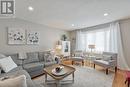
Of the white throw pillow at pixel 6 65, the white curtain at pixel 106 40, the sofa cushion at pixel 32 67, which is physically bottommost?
the sofa cushion at pixel 32 67

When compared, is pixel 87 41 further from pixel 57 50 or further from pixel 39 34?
pixel 39 34

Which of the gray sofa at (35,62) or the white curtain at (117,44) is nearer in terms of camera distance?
the gray sofa at (35,62)

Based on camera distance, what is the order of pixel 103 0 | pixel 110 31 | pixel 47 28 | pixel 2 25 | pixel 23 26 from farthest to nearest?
pixel 47 28
pixel 110 31
pixel 23 26
pixel 2 25
pixel 103 0

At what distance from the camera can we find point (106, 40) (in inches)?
228

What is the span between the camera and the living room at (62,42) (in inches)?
126

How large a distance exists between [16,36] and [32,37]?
0.80m

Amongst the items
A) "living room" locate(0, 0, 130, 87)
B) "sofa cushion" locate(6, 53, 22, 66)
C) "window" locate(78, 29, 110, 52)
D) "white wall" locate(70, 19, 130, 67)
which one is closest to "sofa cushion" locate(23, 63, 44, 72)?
"living room" locate(0, 0, 130, 87)

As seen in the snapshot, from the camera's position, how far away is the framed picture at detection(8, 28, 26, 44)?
14.6 feet

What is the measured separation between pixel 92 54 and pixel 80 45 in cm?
110

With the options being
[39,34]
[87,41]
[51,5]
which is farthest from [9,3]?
[87,41]

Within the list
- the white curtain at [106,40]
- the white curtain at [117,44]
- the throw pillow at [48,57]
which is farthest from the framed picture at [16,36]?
the white curtain at [117,44]

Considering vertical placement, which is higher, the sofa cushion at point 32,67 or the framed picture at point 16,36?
the framed picture at point 16,36

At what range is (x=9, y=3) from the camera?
3.23 meters

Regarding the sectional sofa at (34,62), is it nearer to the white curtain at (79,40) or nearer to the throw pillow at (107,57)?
the throw pillow at (107,57)
